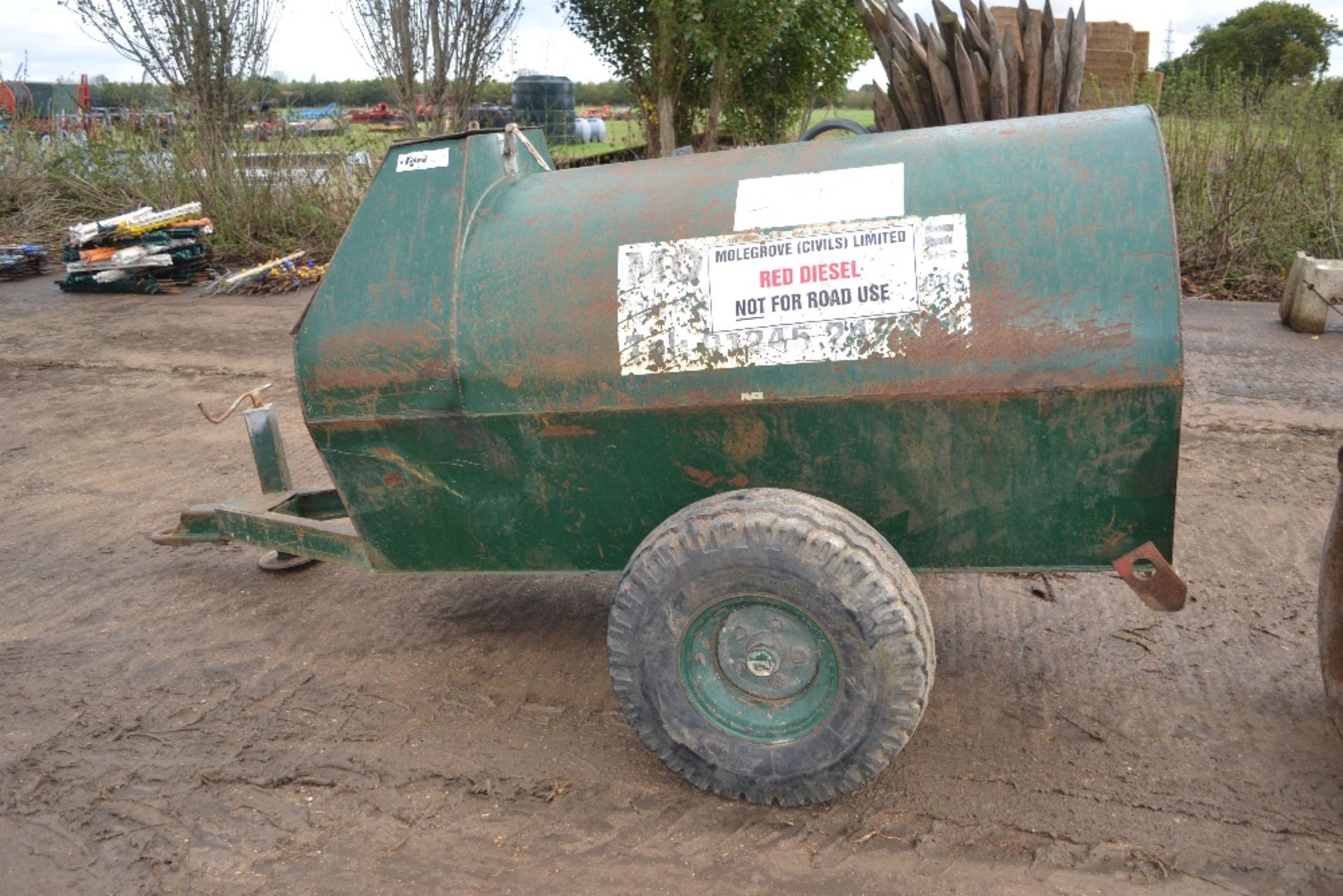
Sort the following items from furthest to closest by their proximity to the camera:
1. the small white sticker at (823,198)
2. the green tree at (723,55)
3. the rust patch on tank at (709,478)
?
1. the green tree at (723,55)
2. the rust patch on tank at (709,478)
3. the small white sticker at (823,198)

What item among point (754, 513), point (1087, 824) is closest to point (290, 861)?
point (754, 513)

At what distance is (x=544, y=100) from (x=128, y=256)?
6.68 m

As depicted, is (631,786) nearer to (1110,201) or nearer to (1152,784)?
(1152,784)

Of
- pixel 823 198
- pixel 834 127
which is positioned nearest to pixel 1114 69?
pixel 834 127

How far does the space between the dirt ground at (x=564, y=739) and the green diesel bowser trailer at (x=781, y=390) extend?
301mm

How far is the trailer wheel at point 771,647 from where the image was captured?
2789 mm

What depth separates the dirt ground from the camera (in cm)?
284

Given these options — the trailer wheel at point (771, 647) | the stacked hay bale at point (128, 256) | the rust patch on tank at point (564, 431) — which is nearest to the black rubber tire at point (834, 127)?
the rust patch on tank at point (564, 431)

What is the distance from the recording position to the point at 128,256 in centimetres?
1078

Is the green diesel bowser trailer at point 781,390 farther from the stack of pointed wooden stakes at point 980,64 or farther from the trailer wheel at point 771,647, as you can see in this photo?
the stack of pointed wooden stakes at point 980,64

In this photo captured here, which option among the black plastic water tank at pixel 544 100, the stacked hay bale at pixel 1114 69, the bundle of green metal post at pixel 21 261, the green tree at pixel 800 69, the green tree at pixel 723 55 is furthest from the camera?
the black plastic water tank at pixel 544 100

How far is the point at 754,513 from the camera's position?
111 inches

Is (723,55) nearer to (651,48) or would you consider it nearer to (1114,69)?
(651,48)

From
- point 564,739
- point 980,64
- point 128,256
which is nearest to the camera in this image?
point 564,739
